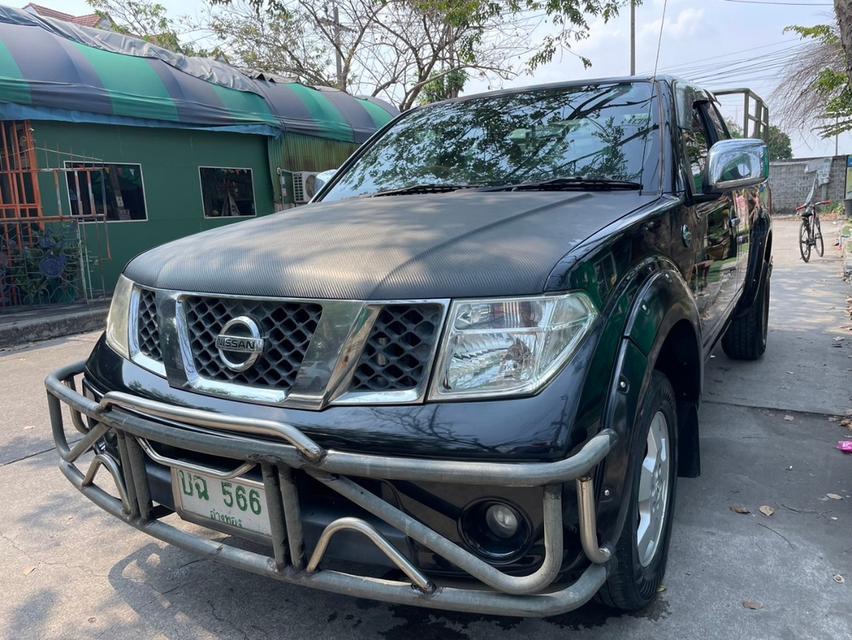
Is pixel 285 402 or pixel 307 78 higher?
pixel 307 78

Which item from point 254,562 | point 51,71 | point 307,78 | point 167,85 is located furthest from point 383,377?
point 307,78

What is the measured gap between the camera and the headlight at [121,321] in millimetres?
2336

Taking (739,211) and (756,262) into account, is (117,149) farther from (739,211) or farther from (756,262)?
(739,211)

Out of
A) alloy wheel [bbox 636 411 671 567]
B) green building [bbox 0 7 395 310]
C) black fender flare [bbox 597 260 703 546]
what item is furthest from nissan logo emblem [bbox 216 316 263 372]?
green building [bbox 0 7 395 310]

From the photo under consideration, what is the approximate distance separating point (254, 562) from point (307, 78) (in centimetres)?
1802

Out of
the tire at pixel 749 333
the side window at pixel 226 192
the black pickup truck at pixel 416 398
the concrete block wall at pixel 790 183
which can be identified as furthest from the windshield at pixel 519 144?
the concrete block wall at pixel 790 183

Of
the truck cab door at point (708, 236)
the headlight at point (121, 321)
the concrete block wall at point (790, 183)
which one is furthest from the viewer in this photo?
the concrete block wall at point (790, 183)

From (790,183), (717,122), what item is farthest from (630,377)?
→ (790,183)

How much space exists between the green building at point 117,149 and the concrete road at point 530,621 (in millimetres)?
6000

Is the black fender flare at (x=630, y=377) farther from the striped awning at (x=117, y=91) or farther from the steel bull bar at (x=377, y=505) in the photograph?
the striped awning at (x=117, y=91)

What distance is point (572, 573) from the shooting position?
5.58ft

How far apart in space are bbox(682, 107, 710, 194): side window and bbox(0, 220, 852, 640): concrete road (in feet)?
4.64

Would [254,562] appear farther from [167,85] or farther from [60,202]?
[167,85]

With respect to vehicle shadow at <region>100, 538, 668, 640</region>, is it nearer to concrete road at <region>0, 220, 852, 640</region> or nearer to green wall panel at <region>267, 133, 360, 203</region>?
concrete road at <region>0, 220, 852, 640</region>
